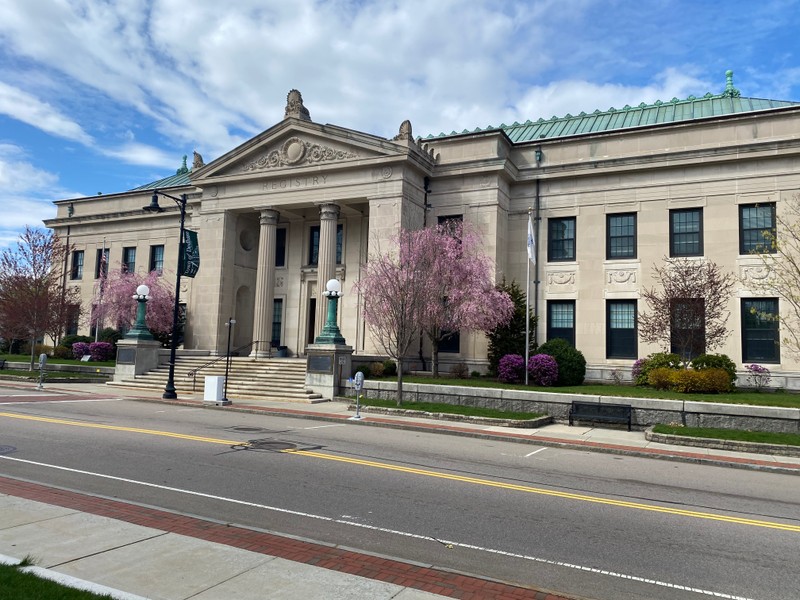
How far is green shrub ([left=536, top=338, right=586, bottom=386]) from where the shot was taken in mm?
24750

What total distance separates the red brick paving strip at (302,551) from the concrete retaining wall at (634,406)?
572 inches

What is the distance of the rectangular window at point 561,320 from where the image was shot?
30.4 metres

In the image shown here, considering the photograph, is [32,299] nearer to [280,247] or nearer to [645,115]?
[280,247]

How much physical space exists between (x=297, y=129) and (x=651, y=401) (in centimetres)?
2364

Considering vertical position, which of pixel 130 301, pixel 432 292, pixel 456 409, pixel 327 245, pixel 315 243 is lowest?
pixel 456 409

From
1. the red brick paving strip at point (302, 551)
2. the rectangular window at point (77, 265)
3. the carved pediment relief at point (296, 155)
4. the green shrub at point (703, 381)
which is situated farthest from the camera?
the rectangular window at point (77, 265)

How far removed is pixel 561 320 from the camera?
30734 millimetres

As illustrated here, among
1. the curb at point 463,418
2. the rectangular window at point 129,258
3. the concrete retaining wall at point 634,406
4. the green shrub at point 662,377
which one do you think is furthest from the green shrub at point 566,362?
the rectangular window at point 129,258

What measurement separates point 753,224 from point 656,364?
9.12 m

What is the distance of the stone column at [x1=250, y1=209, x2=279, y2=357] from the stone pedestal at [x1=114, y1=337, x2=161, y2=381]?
5.43 metres

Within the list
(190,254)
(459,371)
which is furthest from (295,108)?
(459,371)

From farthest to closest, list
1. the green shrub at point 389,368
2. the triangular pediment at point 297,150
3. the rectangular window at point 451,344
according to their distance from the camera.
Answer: the triangular pediment at point 297,150, the rectangular window at point 451,344, the green shrub at point 389,368

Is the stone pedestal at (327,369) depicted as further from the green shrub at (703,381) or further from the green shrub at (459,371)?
the green shrub at (703,381)

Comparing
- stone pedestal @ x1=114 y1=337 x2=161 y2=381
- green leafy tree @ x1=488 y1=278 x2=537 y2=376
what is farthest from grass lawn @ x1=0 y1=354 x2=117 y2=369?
green leafy tree @ x1=488 y1=278 x2=537 y2=376
